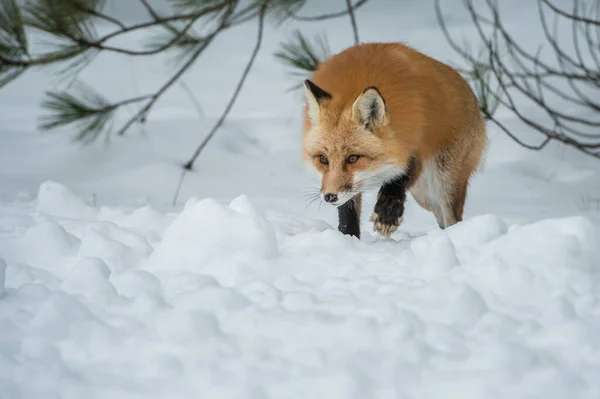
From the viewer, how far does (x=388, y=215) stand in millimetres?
3217

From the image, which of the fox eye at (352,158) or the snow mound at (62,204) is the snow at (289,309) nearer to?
the snow mound at (62,204)

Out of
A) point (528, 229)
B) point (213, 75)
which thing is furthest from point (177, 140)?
point (528, 229)

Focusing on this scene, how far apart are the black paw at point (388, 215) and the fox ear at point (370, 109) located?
0.37 meters

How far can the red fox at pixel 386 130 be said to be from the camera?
3.05 metres

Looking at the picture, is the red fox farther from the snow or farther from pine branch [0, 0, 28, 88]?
pine branch [0, 0, 28, 88]

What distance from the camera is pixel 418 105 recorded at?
319 cm

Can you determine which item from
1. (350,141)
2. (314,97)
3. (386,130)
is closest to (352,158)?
(350,141)

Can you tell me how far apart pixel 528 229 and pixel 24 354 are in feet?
5.58

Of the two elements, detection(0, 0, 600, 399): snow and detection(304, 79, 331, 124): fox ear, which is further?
detection(304, 79, 331, 124): fox ear

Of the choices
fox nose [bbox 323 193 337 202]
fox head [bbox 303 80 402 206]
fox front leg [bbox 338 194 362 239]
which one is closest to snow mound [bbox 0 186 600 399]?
fox nose [bbox 323 193 337 202]

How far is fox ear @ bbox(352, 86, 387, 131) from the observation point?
293cm

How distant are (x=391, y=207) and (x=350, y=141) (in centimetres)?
39

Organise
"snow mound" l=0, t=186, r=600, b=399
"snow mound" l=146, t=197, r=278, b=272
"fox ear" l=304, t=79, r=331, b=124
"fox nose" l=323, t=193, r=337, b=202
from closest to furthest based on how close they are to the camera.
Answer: "snow mound" l=0, t=186, r=600, b=399 < "snow mound" l=146, t=197, r=278, b=272 < "fox nose" l=323, t=193, r=337, b=202 < "fox ear" l=304, t=79, r=331, b=124

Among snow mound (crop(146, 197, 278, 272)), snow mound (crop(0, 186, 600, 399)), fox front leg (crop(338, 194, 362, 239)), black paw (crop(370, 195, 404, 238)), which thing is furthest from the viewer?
fox front leg (crop(338, 194, 362, 239))
